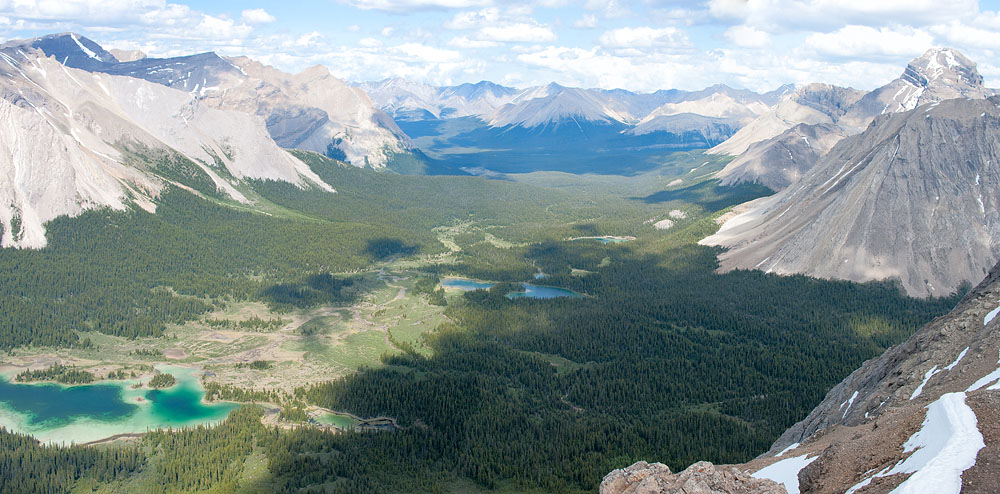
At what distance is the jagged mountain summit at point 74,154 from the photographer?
5044 inches

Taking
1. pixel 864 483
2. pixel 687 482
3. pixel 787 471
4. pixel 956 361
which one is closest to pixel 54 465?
pixel 687 482

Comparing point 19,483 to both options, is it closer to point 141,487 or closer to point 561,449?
point 141,487

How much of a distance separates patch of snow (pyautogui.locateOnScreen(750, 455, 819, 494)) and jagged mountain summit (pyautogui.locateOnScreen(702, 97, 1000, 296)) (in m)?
87.8

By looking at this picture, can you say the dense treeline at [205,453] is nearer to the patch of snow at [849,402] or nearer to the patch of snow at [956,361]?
the patch of snow at [849,402]

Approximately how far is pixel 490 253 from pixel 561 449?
316 feet

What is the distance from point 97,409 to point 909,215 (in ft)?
394

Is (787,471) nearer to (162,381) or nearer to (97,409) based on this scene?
(97,409)

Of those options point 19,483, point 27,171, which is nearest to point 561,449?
point 19,483

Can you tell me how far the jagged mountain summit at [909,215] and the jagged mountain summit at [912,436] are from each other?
72092mm

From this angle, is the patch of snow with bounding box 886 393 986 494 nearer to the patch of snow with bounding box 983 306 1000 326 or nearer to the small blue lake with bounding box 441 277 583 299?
the patch of snow with bounding box 983 306 1000 326

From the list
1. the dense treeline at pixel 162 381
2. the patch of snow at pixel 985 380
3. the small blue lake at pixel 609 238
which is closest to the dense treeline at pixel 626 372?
the dense treeline at pixel 162 381

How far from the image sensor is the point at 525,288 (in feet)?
443

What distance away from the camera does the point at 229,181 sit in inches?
7751

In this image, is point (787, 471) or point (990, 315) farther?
point (990, 315)
